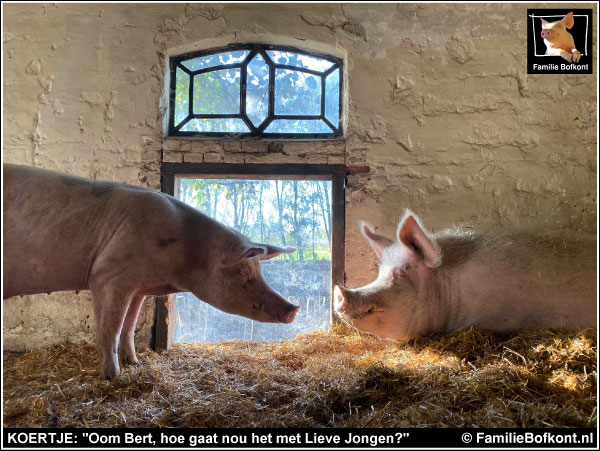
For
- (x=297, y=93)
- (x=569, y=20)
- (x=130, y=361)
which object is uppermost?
(x=569, y=20)

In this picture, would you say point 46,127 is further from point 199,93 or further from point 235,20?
point 235,20

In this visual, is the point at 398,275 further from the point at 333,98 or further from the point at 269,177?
the point at 333,98

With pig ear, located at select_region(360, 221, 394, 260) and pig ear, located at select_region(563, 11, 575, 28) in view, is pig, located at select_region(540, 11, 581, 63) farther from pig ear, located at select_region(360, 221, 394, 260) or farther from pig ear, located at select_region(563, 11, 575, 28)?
pig ear, located at select_region(360, 221, 394, 260)

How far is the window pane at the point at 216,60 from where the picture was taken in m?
4.36

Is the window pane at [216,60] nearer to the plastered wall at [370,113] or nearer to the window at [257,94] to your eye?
the window at [257,94]

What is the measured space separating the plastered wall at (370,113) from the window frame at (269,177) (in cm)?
11

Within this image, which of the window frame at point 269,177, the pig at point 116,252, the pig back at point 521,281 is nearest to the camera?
the pig at point 116,252

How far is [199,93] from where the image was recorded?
4293 millimetres

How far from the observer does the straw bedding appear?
1897 mm

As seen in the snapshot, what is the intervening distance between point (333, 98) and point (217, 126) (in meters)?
1.22

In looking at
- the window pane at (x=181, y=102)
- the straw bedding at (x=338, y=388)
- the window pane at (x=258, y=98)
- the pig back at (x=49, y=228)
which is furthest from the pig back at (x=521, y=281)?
the window pane at (x=181, y=102)

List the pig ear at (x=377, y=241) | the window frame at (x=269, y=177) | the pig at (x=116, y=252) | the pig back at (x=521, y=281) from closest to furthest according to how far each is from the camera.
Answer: the pig at (x=116, y=252)
the pig back at (x=521, y=281)
the pig ear at (x=377, y=241)
the window frame at (x=269, y=177)

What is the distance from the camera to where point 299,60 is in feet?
14.4

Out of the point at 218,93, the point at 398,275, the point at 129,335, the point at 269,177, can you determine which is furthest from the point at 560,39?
the point at 129,335
